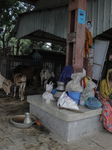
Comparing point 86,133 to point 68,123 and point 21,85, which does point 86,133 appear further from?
point 21,85

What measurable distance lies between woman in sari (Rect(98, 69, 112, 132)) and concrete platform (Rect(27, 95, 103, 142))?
15 cm

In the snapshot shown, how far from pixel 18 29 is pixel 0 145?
22.7 ft


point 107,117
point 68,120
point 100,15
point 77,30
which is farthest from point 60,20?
point 68,120

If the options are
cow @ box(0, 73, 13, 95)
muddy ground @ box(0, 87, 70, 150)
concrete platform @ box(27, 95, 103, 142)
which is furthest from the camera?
cow @ box(0, 73, 13, 95)

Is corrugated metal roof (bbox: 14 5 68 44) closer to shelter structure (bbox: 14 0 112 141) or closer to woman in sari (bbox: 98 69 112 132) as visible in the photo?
shelter structure (bbox: 14 0 112 141)

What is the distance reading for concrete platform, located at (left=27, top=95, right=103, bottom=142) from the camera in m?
2.99

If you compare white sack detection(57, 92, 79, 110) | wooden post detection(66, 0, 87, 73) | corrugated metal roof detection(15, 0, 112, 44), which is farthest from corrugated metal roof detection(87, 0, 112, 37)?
white sack detection(57, 92, 79, 110)

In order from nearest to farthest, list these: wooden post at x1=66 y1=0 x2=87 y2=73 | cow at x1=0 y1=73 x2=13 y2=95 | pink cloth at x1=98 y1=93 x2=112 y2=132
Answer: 1. pink cloth at x1=98 y1=93 x2=112 y2=132
2. wooden post at x1=66 y1=0 x2=87 y2=73
3. cow at x1=0 y1=73 x2=13 y2=95

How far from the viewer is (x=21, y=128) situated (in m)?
3.46

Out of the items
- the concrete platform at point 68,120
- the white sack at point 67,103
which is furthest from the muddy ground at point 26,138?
the white sack at point 67,103

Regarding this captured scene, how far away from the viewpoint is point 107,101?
12.2ft

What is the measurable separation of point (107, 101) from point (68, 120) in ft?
4.57

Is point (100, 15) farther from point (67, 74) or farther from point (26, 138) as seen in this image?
point (26, 138)

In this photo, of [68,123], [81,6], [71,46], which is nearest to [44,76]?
[71,46]
